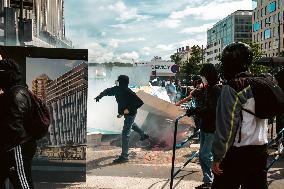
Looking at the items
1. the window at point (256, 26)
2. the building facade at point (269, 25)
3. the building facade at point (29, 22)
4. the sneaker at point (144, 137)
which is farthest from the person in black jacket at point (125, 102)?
the window at point (256, 26)

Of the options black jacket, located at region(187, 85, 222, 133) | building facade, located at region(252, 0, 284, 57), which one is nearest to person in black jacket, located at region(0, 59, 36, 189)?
black jacket, located at region(187, 85, 222, 133)

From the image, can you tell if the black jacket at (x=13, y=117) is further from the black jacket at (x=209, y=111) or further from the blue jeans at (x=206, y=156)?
the blue jeans at (x=206, y=156)

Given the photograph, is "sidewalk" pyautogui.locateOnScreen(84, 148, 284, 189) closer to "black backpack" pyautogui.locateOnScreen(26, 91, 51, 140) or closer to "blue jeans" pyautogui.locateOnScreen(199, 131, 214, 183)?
"blue jeans" pyautogui.locateOnScreen(199, 131, 214, 183)

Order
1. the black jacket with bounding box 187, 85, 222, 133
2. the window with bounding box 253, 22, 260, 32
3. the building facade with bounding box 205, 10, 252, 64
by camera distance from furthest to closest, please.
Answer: the building facade with bounding box 205, 10, 252, 64 → the window with bounding box 253, 22, 260, 32 → the black jacket with bounding box 187, 85, 222, 133

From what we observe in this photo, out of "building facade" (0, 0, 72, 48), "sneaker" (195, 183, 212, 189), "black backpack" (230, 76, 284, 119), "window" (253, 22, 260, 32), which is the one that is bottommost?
"sneaker" (195, 183, 212, 189)

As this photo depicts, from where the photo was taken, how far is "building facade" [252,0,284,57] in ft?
297

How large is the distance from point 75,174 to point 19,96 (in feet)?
8.03

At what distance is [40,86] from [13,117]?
1964mm

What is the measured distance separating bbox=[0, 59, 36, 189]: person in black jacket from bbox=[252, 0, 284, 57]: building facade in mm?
88803

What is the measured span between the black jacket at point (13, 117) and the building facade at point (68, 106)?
1804 millimetres

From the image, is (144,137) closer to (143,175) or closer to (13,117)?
(143,175)

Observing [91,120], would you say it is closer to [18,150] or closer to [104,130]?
[104,130]

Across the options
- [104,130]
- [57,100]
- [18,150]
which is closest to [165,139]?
[104,130]

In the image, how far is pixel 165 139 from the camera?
9.41m
